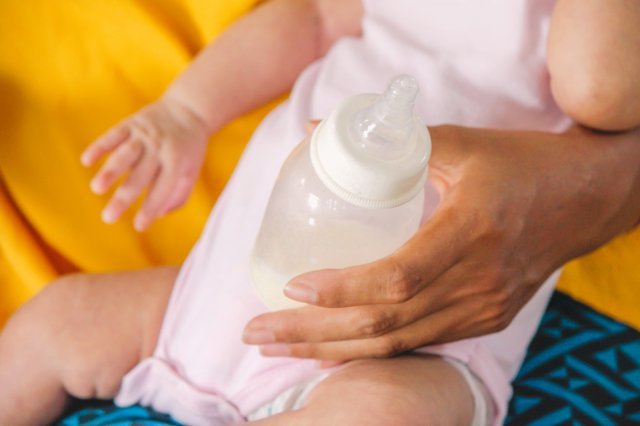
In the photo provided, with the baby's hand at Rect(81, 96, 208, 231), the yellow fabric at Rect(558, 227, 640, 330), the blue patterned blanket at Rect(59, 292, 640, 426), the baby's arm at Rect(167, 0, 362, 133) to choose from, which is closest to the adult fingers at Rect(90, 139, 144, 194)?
the baby's hand at Rect(81, 96, 208, 231)

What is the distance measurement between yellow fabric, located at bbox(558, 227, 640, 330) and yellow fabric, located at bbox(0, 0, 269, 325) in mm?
553

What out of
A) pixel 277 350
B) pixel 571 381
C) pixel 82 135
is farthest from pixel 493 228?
pixel 82 135

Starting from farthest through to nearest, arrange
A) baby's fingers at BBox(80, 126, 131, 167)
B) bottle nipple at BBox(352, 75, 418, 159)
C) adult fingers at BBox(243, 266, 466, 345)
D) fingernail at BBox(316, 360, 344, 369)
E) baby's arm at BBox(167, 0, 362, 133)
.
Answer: baby's arm at BBox(167, 0, 362, 133) < baby's fingers at BBox(80, 126, 131, 167) < fingernail at BBox(316, 360, 344, 369) < adult fingers at BBox(243, 266, 466, 345) < bottle nipple at BBox(352, 75, 418, 159)

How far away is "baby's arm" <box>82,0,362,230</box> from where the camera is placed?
36.4 inches

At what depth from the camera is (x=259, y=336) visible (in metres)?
0.71

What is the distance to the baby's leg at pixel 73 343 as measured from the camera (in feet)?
3.00

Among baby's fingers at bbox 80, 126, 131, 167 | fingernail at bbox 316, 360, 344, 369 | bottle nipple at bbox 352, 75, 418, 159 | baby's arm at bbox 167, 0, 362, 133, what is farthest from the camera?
baby's arm at bbox 167, 0, 362, 133

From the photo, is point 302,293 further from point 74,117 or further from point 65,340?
point 74,117

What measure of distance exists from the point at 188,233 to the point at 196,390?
33 centimetres

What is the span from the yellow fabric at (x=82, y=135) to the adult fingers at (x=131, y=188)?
7.1 inches

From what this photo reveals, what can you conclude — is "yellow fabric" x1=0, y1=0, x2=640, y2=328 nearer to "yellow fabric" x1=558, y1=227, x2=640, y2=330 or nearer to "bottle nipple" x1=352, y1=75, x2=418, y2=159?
"yellow fabric" x1=558, y1=227, x2=640, y2=330

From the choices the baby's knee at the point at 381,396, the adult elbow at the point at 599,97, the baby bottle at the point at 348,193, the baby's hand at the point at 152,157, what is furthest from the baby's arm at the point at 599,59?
the baby's hand at the point at 152,157

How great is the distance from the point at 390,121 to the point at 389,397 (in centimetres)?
28

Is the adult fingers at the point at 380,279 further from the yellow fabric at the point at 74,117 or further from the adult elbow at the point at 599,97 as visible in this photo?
the yellow fabric at the point at 74,117
